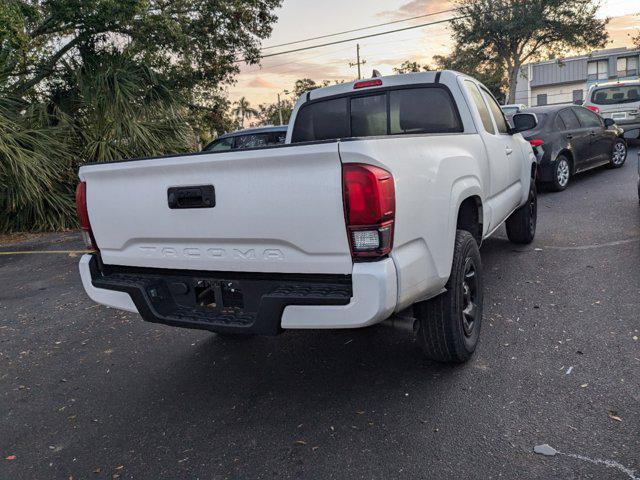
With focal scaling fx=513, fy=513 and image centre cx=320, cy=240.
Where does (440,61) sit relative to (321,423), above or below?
above

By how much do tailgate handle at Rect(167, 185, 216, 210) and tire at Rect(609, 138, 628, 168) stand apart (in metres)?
11.4

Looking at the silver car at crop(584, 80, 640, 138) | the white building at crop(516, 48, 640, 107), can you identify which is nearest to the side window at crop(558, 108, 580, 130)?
the silver car at crop(584, 80, 640, 138)

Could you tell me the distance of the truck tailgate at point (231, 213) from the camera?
2.41 m

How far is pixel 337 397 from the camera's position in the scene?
3119mm

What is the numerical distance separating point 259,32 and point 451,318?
14101mm

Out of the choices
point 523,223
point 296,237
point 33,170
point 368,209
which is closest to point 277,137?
point 33,170

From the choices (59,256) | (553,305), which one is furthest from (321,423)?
(59,256)

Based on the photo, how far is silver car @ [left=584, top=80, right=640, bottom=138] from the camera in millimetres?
13875

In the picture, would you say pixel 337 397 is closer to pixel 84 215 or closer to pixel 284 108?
pixel 84 215

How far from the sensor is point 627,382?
2.99 m

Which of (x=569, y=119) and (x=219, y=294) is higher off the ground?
(x=569, y=119)

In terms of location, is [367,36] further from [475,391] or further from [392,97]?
[475,391]

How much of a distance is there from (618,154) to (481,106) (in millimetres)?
9019

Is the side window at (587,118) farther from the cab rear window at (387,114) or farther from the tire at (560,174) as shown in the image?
the cab rear window at (387,114)
